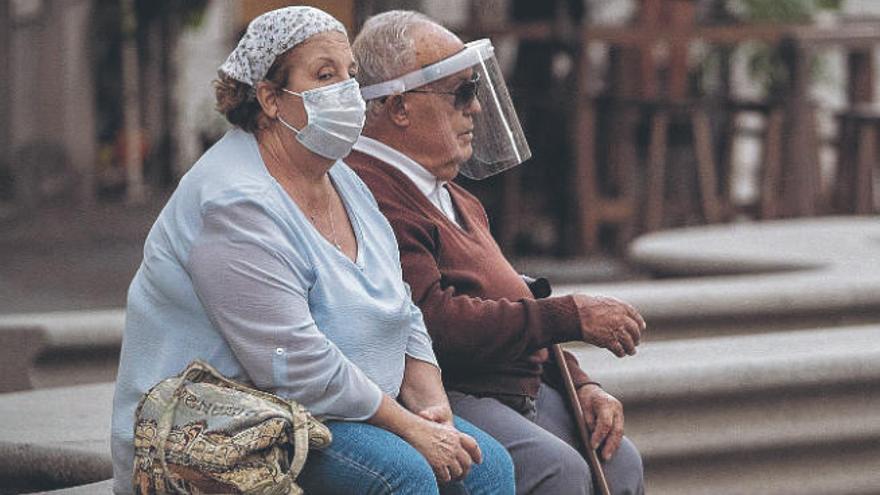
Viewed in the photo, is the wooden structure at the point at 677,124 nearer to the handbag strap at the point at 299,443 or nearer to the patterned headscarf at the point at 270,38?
the patterned headscarf at the point at 270,38

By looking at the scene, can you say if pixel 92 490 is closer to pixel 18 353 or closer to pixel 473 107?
pixel 473 107

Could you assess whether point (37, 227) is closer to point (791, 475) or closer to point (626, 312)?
point (791, 475)

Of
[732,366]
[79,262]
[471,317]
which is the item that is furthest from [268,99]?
[79,262]

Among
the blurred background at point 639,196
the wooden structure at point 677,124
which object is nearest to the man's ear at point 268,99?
the blurred background at point 639,196

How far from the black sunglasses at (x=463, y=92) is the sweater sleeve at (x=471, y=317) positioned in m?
0.29

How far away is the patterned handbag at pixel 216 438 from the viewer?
11.0ft

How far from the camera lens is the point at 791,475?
5.21 m

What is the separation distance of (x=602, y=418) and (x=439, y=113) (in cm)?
74

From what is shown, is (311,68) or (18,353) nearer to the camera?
(311,68)

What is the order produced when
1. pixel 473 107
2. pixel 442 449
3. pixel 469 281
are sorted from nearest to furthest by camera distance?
pixel 442 449 < pixel 469 281 < pixel 473 107

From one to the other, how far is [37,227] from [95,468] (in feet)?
26.3

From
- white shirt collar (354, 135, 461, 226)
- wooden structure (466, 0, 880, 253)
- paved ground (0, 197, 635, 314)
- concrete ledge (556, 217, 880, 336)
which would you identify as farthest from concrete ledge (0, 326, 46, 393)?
wooden structure (466, 0, 880, 253)

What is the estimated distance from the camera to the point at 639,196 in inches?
Result: 426

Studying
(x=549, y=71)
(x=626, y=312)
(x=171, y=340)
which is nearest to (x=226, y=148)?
(x=171, y=340)
